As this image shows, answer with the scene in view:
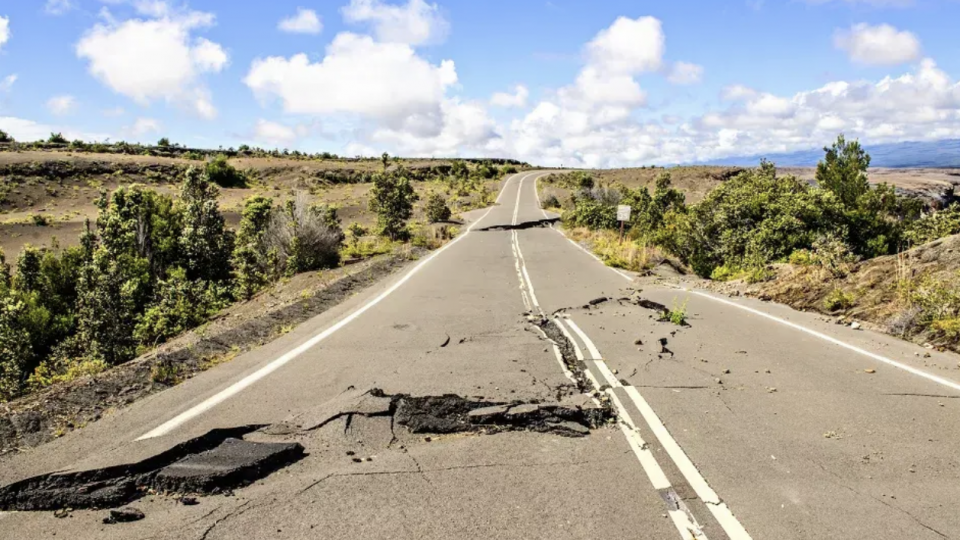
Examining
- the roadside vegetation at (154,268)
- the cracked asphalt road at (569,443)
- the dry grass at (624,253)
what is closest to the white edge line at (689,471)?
the cracked asphalt road at (569,443)

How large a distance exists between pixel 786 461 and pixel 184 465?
438cm

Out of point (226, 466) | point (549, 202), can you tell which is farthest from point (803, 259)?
point (549, 202)

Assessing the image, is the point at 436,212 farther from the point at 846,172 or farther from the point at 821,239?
the point at 821,239

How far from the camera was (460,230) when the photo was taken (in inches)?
1427

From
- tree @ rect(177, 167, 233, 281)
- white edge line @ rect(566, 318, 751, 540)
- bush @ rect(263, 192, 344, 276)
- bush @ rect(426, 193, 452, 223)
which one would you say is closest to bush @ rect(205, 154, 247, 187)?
bush @ rect(426, 193, 452, 223)

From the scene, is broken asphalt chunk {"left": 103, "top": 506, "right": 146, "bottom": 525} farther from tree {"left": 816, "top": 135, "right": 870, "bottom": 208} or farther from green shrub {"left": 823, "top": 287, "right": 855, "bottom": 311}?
tree {"left": 816, "top": 135, "right": 870, "bottom": 208}

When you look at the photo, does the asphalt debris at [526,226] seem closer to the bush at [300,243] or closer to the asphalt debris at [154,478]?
the bush at [300,243]

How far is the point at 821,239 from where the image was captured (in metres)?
14.0

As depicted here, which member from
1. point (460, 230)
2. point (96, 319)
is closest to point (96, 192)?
point (460, 230)

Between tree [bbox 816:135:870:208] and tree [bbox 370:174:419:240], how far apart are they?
829 inches

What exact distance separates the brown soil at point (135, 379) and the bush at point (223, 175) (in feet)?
220

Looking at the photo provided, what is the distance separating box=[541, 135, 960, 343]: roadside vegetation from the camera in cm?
894

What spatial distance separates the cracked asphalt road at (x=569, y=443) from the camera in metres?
3.55

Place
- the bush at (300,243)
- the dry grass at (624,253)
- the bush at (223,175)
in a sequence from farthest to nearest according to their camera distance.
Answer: the bush at (223,175) < the bush at (300,243) < the dry grass at (624,253)
